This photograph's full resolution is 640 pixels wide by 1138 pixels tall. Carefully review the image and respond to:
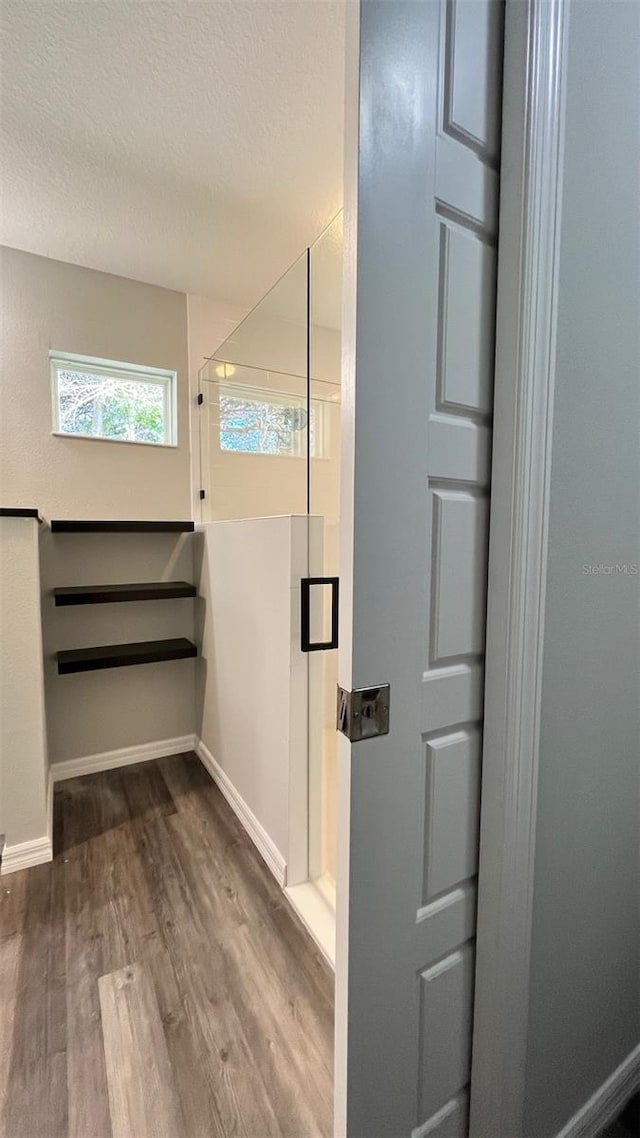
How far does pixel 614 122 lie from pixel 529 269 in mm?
370

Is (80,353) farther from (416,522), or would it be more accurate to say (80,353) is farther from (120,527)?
(416,522)

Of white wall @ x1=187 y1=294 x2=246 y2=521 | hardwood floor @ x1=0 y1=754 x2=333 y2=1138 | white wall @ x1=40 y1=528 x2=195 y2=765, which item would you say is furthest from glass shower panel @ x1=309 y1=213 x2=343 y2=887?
white wall @ x1=40 y1=528 x2=195 y2=765

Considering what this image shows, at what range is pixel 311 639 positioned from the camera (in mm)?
1658

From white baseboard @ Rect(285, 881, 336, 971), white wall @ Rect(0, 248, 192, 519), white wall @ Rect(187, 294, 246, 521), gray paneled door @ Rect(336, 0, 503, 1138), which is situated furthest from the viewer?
white wall @ Rect(187, 294, 246, 521)

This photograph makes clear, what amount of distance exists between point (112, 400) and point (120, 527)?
74 cm

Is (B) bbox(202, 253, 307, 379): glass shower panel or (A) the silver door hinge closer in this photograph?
(A) the silver door hinge

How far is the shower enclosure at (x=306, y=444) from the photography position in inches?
65.4

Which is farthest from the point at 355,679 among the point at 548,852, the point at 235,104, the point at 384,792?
the point at 235,104

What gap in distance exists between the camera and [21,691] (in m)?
1.85

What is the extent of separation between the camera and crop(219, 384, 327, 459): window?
1861 millimetres

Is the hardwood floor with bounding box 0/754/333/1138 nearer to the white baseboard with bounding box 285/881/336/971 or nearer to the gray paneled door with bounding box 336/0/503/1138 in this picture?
the white baseboard with bounding box 285/881/336/971

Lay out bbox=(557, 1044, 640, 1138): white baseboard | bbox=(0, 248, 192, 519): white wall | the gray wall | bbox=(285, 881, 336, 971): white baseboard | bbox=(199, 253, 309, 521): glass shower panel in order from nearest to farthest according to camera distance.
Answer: the gray wall
bbox=(557, 1044, 640, 1138): white baseboard
bbox=(285, 881, 336, 971): white baseboard
bbox=(199, 253, 309, 521): glass shower panel
bbox=(0, 248, 192, 519): white wall

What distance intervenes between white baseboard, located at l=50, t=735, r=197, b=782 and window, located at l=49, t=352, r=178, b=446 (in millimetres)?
1773

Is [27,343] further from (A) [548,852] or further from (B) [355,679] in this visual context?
(A) [548,852]
